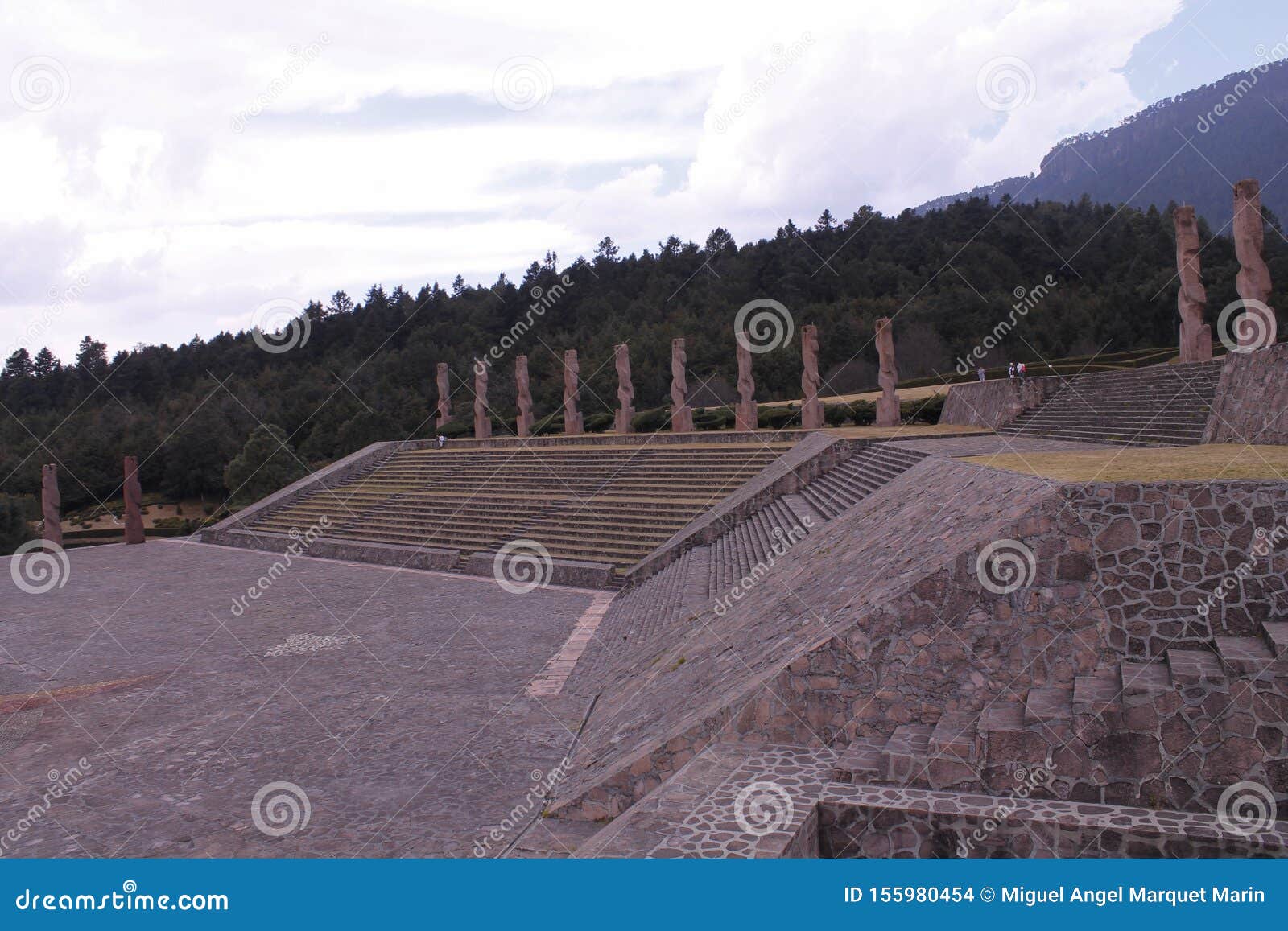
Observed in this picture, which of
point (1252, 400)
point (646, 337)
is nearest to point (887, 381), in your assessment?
point (1252, 400)

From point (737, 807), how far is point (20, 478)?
150 feet

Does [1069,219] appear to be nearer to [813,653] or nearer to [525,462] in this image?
[525,462]

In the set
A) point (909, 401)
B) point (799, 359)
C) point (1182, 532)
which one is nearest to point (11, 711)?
point (1182, 532)

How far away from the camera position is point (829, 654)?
6.03m

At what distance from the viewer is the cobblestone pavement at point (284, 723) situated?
6.23m

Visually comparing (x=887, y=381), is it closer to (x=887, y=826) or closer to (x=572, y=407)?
(x=572, y=407)

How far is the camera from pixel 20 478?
134ft

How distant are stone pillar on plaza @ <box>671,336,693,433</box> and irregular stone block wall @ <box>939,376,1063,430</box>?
762 centimetres

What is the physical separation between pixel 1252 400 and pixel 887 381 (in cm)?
1006

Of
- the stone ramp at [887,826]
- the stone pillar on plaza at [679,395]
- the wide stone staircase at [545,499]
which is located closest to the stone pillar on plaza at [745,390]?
the stone pillar on plaza at [679,395]

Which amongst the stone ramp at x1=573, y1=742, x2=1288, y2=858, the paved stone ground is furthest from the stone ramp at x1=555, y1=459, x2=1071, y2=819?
the paved stone ground

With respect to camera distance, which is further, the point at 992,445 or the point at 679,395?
the point at 679,395

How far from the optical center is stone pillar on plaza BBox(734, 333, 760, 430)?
23625 millimetres

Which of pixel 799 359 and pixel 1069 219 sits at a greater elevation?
pixel 1069 219
